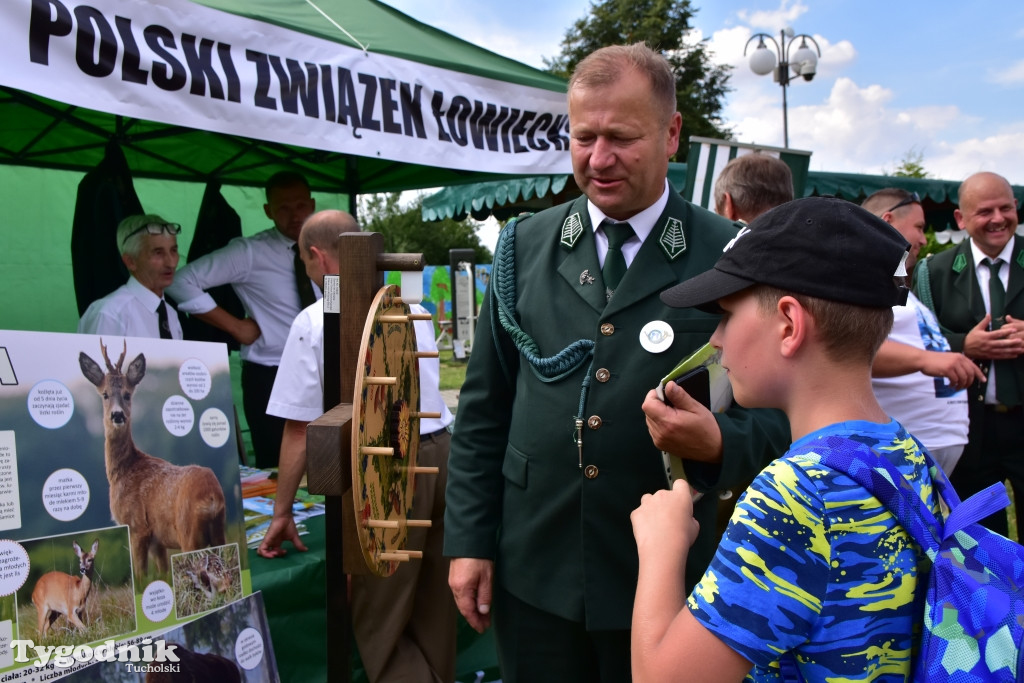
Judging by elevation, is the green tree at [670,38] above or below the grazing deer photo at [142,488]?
above

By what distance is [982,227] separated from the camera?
3627 mm

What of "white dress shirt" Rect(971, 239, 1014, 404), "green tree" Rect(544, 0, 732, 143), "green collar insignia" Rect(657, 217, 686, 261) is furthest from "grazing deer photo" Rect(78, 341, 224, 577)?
"green tree" Rect(544, 0, 732, 143)

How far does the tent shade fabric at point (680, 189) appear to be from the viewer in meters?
6.69

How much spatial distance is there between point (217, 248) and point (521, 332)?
3.48 metres

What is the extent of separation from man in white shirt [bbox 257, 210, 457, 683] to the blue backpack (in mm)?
1797

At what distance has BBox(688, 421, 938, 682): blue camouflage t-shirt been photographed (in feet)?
2.76

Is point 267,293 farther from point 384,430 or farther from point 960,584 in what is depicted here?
point 960,584

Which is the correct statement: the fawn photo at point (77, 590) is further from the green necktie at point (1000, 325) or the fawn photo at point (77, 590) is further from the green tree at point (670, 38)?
the green tree at point (670, 38)

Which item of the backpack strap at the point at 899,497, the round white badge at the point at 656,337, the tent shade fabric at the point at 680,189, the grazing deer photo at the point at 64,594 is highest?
the tent shade fabric at the point at 680,189

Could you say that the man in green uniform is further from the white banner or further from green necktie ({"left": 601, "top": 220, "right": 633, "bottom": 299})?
the white banner

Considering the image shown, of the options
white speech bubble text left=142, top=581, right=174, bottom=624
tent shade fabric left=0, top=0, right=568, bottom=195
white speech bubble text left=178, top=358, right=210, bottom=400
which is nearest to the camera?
white speech bubble text left=142, top=581, right=174, bottom=624

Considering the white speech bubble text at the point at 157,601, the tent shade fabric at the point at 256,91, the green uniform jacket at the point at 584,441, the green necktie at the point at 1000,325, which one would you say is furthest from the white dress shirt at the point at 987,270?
the white speech bubble text at the point at 157,601

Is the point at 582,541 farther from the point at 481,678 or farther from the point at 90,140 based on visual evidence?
the point at 90,140

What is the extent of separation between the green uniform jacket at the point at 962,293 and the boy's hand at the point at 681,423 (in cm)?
273
